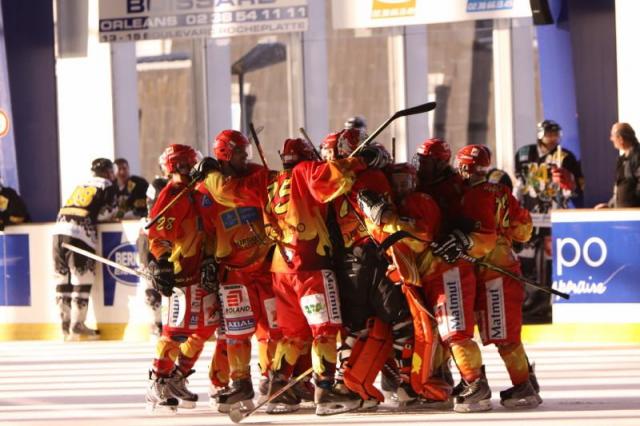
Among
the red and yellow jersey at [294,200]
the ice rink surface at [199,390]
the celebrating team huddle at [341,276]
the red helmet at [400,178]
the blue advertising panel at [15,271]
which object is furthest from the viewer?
the blue advertising panel at [15,271]

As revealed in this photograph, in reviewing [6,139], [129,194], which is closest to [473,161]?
[129,194]

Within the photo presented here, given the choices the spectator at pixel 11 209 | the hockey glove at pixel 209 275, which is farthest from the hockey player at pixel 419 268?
the spectator at pixel 11 209

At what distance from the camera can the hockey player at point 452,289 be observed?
30.1ft

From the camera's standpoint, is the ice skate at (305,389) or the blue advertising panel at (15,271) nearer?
the ice skate at (305,389)

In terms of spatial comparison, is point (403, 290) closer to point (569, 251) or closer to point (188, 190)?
point (188, 190)


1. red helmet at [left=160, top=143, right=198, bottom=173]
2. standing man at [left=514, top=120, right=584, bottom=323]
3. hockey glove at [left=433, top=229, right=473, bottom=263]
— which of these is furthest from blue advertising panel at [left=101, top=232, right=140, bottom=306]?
hockey glove at [left=433, top=229, right=473, bottom=263]

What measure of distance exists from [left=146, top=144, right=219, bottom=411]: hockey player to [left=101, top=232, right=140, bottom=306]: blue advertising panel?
6.01 metres

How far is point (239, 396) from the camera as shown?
9516 mm

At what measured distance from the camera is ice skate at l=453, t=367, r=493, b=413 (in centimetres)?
920

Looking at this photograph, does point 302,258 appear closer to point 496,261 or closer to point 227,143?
point 227,143

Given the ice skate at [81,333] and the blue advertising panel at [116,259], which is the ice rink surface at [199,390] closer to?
the ice skate at [81,333]

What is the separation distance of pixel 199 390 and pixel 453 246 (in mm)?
2789

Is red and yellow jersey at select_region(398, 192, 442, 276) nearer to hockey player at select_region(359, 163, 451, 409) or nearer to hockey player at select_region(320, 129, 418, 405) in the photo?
hockey player at select_region(359, 163, 451, 409)

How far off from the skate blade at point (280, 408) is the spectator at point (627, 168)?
17.3 ft
